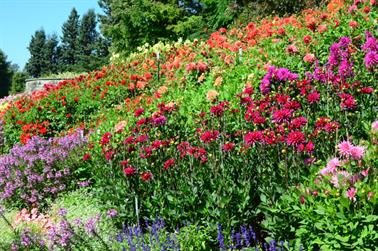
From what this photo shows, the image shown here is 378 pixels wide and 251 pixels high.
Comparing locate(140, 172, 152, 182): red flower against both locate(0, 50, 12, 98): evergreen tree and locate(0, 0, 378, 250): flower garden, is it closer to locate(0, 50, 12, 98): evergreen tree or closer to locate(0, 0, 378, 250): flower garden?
locate(0, 0, 378, 250): flower garden

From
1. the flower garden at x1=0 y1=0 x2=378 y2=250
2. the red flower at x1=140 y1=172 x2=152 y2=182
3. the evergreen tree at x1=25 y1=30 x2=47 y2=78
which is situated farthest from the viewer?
the evergreen tree at x1=25 y1=30 x2=47 y2=78

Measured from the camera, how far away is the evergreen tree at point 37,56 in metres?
68.2

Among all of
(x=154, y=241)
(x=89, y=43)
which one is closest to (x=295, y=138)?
(x=154, y=241)

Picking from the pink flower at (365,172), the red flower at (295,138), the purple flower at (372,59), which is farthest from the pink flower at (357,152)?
the purple flower at (372,59)

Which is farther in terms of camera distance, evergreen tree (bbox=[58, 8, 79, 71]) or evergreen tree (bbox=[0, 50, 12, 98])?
evergreen tree (bbox=[58, 8, 79, 71])

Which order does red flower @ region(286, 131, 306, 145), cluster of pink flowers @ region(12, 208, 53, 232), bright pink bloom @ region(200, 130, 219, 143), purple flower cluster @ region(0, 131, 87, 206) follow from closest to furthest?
1. red flower @ region(286, 131, 306, 145)
2. bright pink bloom @ region(200, 130, 219, 143)
3. cluster of pink flowers @ region(12, 208, 53, 232)
4. purple flower cluster @ region(0, 131, 87, 206)

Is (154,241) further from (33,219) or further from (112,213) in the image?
(33,219)

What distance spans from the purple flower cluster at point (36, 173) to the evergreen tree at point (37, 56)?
62.0m

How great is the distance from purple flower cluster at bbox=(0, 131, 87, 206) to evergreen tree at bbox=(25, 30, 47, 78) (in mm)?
61977

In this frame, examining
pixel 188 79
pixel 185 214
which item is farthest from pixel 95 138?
pixel 185 214

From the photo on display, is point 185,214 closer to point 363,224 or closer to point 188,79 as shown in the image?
point 363,224

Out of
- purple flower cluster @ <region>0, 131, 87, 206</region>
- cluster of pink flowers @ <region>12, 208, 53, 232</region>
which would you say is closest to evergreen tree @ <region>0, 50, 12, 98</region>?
purple flower cluster @ <region>0, 131, 87, 206</region>

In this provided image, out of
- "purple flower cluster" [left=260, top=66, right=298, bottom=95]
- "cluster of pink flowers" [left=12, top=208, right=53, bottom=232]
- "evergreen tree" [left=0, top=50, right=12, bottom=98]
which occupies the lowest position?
"cluster of pink flowers" [left=12, top=208, right=53, bottom=232]

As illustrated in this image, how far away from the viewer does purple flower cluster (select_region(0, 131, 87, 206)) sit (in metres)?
7.35
